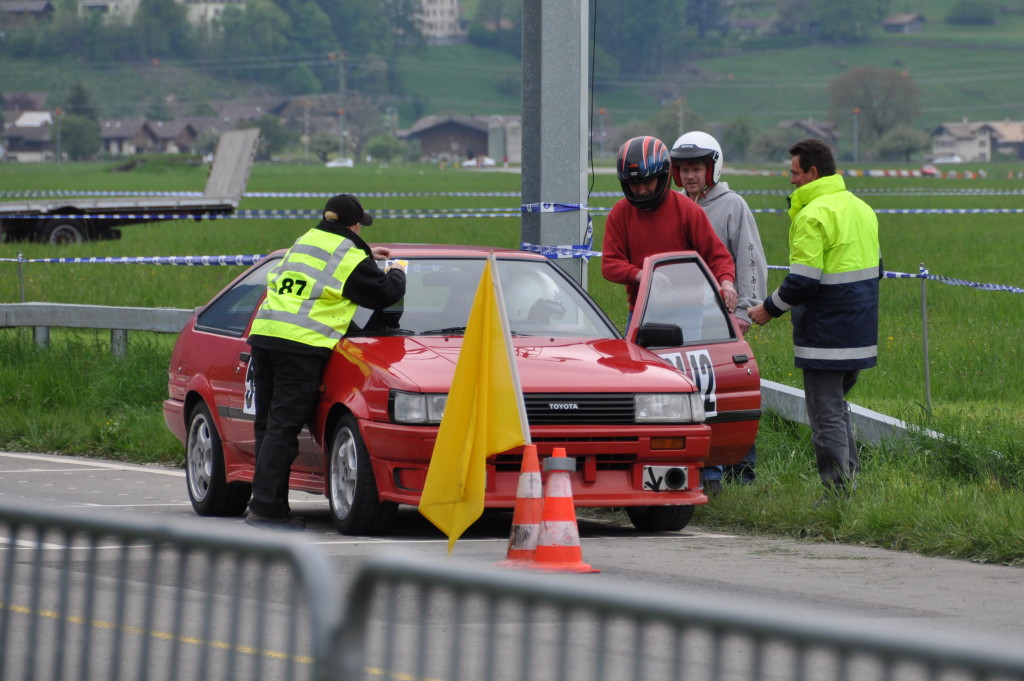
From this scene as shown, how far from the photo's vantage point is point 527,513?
24.7ft

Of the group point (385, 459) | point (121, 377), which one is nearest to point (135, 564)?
point (385, 459)

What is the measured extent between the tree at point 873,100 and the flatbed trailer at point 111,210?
509ft

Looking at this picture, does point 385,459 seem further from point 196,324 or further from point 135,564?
point 135,564

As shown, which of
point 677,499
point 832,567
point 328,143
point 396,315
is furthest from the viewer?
point 328,143

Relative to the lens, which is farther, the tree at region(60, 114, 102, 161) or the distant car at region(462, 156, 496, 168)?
the distant car at region(462, 156, 496, 168)

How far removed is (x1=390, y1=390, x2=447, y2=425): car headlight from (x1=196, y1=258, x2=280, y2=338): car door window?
181cm

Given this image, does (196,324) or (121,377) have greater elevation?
(196,324)

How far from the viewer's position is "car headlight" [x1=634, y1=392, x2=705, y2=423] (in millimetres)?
8438

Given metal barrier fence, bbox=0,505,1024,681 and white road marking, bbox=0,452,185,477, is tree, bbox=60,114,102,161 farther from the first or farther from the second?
metal barrier fence, bbox=0,505,1024,681

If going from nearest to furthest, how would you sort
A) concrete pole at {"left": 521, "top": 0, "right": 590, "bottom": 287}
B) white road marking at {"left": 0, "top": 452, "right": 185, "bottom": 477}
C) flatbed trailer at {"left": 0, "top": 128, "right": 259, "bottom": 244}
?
concrete pole at {"left": 521, "top": 0, "right": 590, "bottom": 287}
white road marking at {"left": 0, "top": 452, "right": 185, "bottom": 477}
flatbed trailer at {"left": 0, "top": 128, "right": 259, "bottom": 244}

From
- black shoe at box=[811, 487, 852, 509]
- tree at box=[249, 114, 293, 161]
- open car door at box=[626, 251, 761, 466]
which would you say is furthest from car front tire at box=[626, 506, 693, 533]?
tree at box=[249, 114, 293, 161]

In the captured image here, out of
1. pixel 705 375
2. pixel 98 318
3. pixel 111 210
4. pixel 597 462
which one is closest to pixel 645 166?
pixel 705 375

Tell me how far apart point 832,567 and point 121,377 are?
778 centimetres

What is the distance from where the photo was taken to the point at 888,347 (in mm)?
15742
